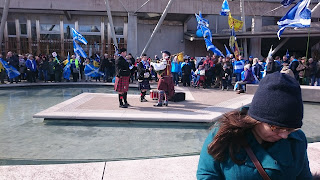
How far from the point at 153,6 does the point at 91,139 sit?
1700cm

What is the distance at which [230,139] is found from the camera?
4.55ft

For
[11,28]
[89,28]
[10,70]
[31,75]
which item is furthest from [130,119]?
Result: [11,28]

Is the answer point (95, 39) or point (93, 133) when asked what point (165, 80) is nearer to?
point (93, 133)

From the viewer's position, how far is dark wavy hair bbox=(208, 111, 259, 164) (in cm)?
136

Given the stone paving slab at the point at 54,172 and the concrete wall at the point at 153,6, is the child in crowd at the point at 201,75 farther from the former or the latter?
the stone paving slab at the point at 54,172

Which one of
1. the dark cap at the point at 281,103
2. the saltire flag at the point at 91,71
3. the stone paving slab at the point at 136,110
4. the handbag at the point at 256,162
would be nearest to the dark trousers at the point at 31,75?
the saltire flag at the point at 91,71

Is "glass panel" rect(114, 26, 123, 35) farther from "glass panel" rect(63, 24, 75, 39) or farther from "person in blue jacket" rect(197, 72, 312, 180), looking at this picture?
"person in blue jacket" rect(197, 72, 312, 180)

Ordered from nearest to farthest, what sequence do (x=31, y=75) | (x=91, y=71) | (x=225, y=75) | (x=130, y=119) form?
(x=130, y=119), (x=225, y=75), (x=31, y=75), (x=91, y=71)

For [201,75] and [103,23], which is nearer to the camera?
[201,75]

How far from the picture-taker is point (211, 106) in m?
7.88

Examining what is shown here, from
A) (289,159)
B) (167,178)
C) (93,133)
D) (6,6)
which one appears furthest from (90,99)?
(6,6)

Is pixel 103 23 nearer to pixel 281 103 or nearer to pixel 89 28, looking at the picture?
pixel 89 28

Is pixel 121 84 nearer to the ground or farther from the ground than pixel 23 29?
nearer to the ground

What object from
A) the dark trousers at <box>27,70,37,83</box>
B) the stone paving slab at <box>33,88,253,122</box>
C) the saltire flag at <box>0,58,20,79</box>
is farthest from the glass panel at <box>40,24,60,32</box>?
the stone paving slab at <box>33,88,253,122</box>
